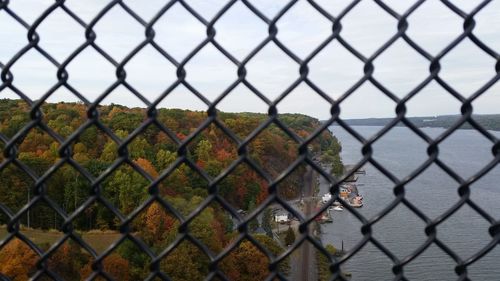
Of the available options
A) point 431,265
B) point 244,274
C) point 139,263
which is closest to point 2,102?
point 139,263

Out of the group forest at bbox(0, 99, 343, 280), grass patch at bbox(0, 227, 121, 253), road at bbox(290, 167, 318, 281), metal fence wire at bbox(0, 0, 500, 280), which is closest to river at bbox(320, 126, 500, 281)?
road at bbox(290, 167, 318, 281)

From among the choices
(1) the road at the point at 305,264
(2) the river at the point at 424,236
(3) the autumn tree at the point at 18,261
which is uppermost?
(2) the river at the point at 424,236

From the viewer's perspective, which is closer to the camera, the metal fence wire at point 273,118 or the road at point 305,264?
the metal fence wire at point 273,118

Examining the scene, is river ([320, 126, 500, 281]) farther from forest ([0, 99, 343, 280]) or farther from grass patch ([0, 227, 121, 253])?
grass patch ([0, 227, 121, 253])

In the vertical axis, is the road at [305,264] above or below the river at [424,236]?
below

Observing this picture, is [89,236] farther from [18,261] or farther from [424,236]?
[424,236]

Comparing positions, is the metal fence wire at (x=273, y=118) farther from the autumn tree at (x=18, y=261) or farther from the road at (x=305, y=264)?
the road at (x=305, y=264)

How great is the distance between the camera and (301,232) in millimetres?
1657

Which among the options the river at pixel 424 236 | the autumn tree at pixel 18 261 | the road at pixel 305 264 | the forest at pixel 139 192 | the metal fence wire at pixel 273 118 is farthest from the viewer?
the road at pixel 305 264

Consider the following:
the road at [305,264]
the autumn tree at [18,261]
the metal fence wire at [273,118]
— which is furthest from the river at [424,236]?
the metal fence wire at [273,118]

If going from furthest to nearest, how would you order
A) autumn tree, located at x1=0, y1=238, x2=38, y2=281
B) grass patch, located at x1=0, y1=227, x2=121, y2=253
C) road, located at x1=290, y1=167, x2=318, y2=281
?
road, located at x1=290, y1=167, x2=318, y2=281 < grass patch, located at x1=0, y1=227, x2=121, y2=253 < autumn tree, located at x1=0, y1=238, x2=38, y2=281

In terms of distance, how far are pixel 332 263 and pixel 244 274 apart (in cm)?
1371

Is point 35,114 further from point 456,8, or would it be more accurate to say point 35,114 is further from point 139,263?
point 139,263

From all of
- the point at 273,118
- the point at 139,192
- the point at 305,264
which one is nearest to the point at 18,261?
the point at 139,192
